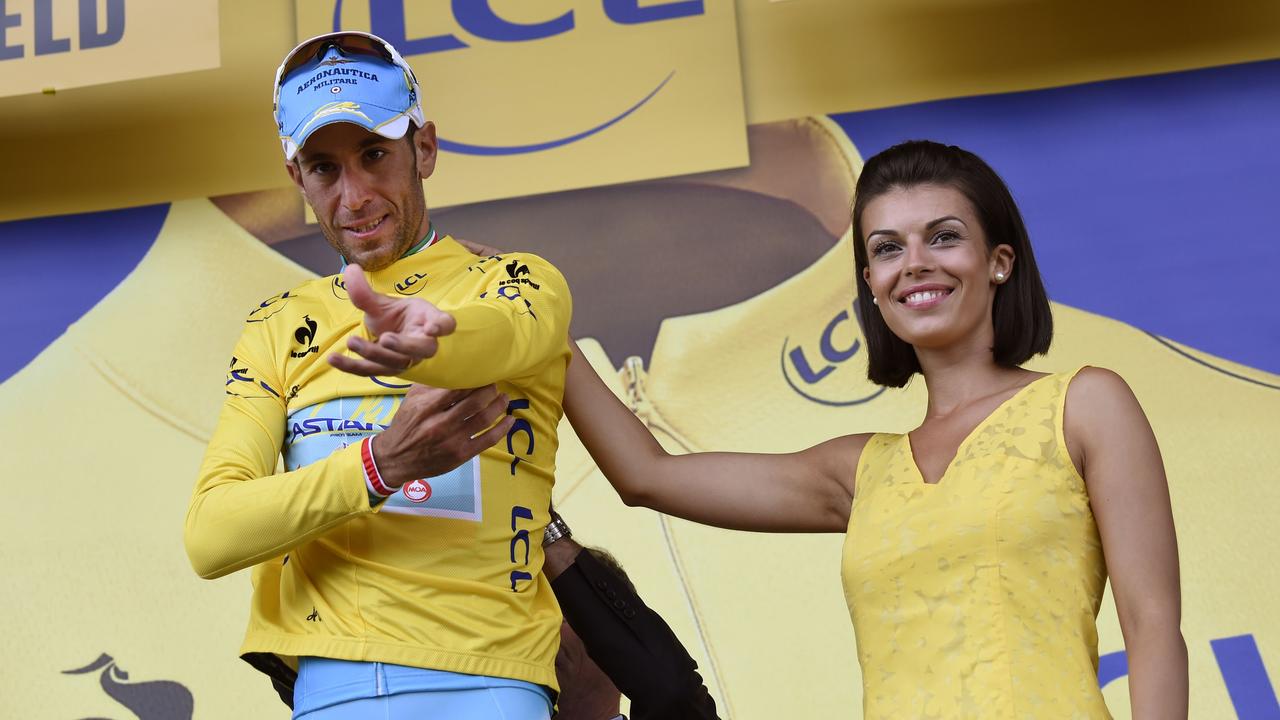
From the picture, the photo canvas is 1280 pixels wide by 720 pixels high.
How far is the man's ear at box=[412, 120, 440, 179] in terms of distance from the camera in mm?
1894

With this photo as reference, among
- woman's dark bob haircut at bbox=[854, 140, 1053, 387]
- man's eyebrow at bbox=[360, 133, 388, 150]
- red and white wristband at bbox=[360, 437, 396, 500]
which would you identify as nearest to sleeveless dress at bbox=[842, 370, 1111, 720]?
woman's dark bob haircut at bbox=[854, 140, 1053, 387]

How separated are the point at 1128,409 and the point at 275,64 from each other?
2.36m

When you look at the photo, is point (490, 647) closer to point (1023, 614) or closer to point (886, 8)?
point (1023, 614)

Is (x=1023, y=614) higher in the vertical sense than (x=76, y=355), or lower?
lower

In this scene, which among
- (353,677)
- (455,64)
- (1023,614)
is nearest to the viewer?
(353,677)

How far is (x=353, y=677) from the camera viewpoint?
1632 millimetres

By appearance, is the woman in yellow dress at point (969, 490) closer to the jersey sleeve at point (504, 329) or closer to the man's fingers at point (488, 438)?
the jersey sleeve at point (504, 329)

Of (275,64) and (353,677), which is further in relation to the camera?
(275,64)

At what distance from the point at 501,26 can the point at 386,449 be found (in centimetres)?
Answer: 210

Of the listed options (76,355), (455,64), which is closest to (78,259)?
(76,355)

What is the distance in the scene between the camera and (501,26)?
11.4 ft

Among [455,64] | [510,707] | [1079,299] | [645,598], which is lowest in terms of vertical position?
[510,707]

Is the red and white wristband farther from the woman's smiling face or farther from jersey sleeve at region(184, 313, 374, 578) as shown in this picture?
the woman's smiling face

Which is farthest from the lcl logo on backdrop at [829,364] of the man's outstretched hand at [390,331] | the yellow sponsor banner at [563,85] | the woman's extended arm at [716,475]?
the man's outstretched hand at [390,331]
